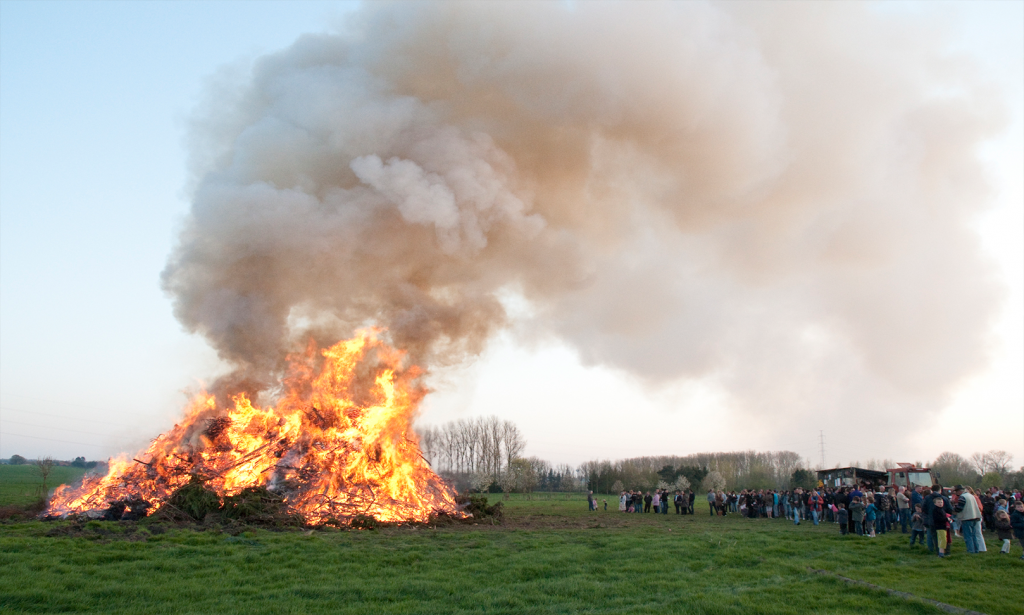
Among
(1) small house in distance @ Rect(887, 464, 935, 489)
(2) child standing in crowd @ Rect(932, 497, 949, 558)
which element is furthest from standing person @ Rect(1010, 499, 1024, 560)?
(1) small house in distance @ Rect(887, 464, 935, 489)

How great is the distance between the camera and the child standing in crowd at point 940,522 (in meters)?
12.0

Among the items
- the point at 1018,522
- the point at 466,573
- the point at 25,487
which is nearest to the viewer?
the point at 466,573

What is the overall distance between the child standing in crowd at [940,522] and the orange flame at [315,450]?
44.4ft

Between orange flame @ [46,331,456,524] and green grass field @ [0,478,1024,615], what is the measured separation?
320 centimetres

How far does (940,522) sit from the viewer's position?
12023 millimetres

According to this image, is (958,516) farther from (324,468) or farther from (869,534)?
(324,468)

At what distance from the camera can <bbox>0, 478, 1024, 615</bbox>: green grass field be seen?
26.8 feet

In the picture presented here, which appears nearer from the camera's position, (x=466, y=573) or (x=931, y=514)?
(x=466, y=573)

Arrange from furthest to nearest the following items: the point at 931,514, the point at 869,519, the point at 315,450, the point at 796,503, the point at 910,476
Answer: the point at 910,476, the point at 796,503, the point at 315,450, the point at 869,519, the point at 931,514

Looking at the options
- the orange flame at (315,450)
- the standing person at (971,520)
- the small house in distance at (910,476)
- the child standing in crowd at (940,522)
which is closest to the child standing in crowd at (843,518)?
the standing person at (971,520)

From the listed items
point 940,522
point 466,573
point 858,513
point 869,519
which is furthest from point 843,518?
point 466,573

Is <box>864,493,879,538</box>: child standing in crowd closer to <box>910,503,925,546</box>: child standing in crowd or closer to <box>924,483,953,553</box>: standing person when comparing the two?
<box>910,503,925,546</box>: child standing in crowd

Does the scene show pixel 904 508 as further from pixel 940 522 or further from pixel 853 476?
pixel 853 476

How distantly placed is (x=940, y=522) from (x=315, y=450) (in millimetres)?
17042
